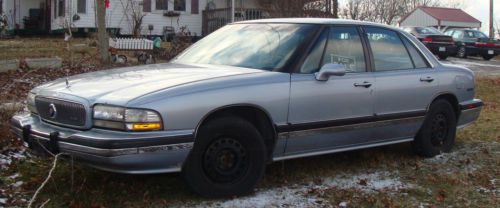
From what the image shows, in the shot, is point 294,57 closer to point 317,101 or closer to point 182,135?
point 317,101

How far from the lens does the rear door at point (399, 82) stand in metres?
5.67

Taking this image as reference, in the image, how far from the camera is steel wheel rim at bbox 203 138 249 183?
14.6ft

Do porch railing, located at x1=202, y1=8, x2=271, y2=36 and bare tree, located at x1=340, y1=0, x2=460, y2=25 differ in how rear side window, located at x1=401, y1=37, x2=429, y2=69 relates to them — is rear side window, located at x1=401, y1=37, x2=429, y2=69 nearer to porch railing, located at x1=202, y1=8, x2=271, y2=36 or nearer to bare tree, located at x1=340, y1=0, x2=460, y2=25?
porch railing, located at x1=202, y1=8, x2=271, y2=36

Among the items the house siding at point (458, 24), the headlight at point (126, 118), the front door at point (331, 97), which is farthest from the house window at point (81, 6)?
the house siding at point (458, 24)

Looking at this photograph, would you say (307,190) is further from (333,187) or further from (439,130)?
(439,130)

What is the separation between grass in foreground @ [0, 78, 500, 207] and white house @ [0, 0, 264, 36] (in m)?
18.2

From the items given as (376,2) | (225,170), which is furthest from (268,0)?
(376,2)

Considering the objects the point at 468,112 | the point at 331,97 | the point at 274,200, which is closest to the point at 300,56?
the point at 331,97

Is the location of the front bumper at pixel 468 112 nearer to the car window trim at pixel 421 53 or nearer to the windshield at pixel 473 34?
the car window trim at pixel 421 53

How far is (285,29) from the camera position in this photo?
5406 millimetres

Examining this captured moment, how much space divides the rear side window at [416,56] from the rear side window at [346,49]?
78cm

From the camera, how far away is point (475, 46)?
2694cm

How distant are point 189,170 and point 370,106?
6.45 feet

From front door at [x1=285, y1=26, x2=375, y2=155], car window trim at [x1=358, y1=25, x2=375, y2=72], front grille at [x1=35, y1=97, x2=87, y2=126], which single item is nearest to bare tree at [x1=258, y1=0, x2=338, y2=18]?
car window trim at [x1=358, y1=25, x2=375, y2=72]
